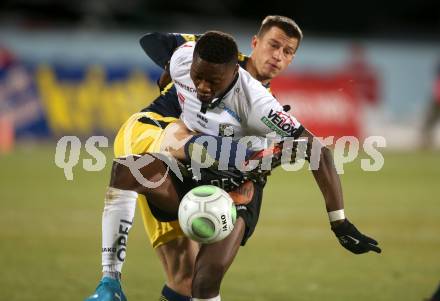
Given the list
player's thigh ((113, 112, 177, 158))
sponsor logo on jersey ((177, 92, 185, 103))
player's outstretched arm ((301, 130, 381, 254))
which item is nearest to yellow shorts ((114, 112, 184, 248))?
player's thigh ((113, 112, 177, 158))

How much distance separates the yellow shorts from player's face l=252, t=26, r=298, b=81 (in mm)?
722

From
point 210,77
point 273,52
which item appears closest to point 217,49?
point 210,77

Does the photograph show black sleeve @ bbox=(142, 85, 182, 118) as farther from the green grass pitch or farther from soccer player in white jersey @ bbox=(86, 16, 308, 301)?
the green grass pitch

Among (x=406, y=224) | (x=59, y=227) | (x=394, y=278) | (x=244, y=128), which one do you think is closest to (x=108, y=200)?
(x=244, y=128)

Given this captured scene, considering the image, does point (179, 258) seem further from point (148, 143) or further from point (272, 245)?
point (272, 245)

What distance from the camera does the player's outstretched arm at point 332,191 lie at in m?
5.13

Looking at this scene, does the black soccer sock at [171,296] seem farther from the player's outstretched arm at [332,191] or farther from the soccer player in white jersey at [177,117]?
the player's outstretched arm at [332,191]

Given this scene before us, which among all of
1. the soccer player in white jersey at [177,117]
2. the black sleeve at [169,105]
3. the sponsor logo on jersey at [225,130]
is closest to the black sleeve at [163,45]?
the soccer player in white jersey at [177,117]

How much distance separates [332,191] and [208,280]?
0.94 metres

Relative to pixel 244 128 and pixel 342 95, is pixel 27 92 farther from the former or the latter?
pixel 244 128

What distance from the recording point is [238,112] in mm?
5293

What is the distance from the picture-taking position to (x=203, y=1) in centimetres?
2489

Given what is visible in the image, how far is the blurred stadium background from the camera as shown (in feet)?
25.0

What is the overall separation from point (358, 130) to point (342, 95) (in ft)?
3.10
